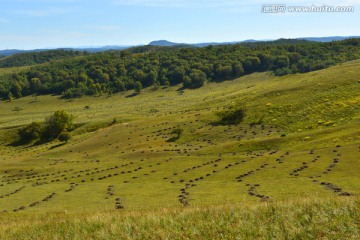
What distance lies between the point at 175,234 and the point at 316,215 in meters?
5.11

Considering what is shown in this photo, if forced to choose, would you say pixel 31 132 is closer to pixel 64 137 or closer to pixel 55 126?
pixel 55 126

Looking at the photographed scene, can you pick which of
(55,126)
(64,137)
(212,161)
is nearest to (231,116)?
(212,161)

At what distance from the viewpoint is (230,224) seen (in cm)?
1316

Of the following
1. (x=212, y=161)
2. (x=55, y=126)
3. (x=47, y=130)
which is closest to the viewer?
(x=212, y=161)

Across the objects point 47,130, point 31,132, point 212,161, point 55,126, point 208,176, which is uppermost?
point 208,176

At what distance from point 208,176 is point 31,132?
95.2 m

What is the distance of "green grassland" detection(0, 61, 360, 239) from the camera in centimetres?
1369

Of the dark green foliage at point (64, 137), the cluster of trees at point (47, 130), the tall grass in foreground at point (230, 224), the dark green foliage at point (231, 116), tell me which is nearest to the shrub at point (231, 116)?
the dark green foliage at point (231, 116)

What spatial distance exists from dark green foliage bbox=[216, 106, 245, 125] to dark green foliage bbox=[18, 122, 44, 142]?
65.6 metres

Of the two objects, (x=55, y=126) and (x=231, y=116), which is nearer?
(x=231, y=116)

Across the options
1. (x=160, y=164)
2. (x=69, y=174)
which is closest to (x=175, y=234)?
(x=160, y=164)

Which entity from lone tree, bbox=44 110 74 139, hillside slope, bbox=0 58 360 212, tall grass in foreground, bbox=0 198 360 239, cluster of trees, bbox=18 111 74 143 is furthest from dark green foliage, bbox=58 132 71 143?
tall grass in foreground, bbox=0 198 360 239

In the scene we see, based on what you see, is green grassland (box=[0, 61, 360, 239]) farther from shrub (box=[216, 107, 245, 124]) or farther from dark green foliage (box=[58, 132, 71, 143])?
dark green foliage (box=[58, 132, 71, 143])

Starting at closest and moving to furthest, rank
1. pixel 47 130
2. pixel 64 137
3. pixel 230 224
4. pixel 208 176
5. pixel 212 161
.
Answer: pixel 230 224 < pixel 208 176 < pixel 212 161 < pixel 64 137 < pixel 47 130
